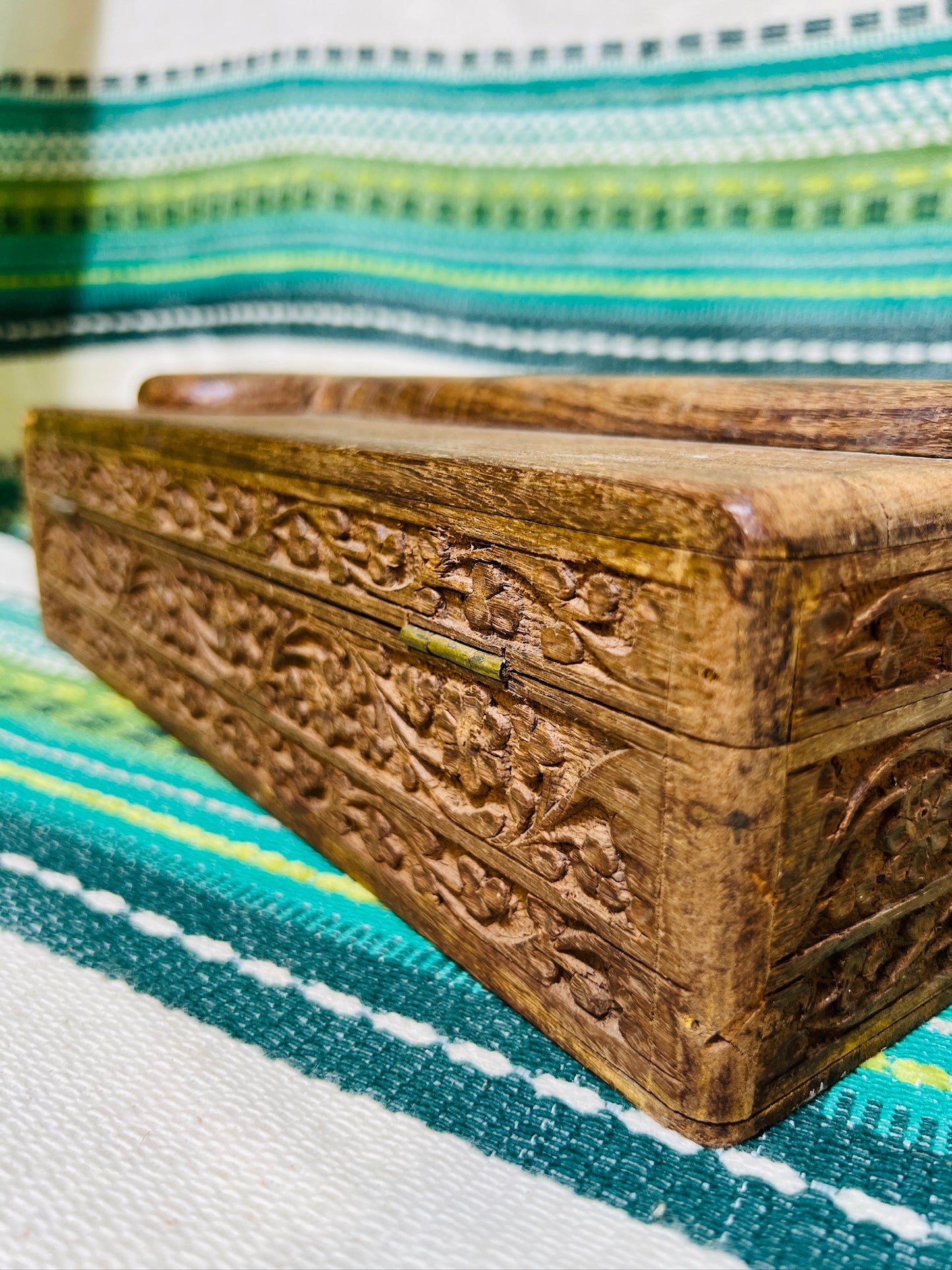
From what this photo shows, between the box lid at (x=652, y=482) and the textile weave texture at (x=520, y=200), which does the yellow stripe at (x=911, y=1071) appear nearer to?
the box lid at (x=652, y=482)

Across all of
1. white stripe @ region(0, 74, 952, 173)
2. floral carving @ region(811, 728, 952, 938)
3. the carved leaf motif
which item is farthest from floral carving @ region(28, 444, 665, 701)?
white stripe @ region(0, 74, 952, 173)

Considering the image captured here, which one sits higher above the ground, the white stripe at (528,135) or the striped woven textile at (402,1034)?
the white stripe at (528,135)

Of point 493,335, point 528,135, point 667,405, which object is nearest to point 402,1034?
point 667,405

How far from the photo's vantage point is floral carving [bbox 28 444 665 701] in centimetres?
62

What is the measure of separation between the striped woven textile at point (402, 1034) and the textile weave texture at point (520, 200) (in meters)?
0.82

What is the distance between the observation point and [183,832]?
1035 millimetres

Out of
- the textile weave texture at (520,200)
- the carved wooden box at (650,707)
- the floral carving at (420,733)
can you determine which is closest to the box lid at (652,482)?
the carved wooden box at (650,707)

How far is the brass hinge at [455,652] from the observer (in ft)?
2.32

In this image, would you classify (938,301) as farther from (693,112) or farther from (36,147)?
(36,147)

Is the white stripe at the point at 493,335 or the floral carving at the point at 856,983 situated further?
the white stripe at the point at 493,335

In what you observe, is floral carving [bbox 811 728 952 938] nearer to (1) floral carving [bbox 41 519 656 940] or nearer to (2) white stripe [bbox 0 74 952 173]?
(1) floral carving [bbox 41 519 656 940]

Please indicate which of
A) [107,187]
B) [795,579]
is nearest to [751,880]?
[795,579]

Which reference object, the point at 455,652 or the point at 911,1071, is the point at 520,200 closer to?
the point at 455,652

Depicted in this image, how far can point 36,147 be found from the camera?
2020 mm
